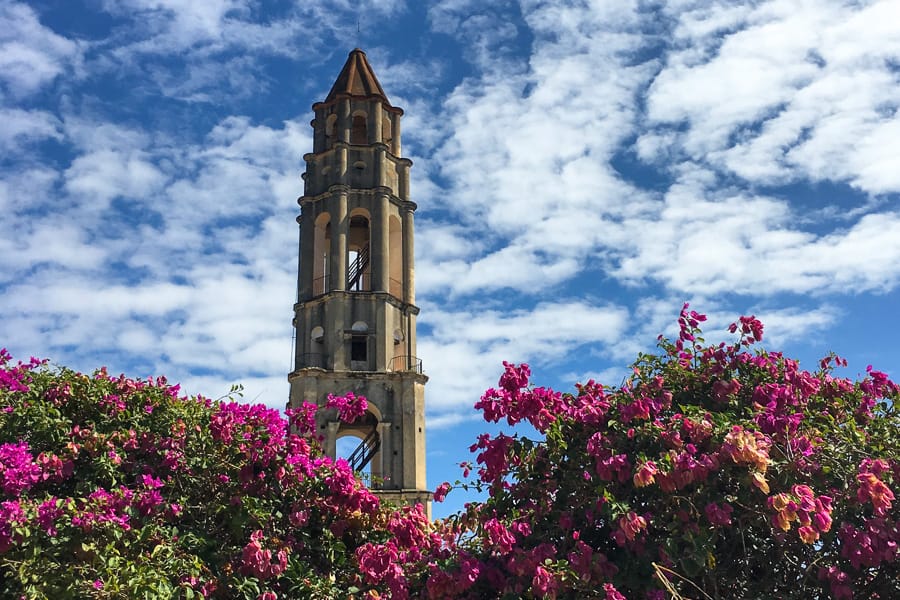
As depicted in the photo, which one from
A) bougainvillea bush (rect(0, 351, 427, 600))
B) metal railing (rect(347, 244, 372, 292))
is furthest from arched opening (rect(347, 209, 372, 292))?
bougainvillea bush (rect(0, 351, 427, 600))

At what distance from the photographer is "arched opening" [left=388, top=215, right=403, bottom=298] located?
25797mm

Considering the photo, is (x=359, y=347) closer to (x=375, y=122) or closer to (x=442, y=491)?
(x=375, y=122)

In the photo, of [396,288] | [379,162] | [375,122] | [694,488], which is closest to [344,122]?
[375,122]

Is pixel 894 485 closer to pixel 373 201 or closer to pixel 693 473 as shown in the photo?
pixel 693 473

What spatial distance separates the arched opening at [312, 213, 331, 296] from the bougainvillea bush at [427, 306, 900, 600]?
17.5 metres

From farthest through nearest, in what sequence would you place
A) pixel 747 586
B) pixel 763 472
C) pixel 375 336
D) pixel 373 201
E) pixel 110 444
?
pixel 373 201, pixel 375 336, pixel 110 444, pixel 747 586, pixel 763 472

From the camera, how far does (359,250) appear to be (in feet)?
90.1

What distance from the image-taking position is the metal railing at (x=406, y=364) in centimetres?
2461

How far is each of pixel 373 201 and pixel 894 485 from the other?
67.5ft

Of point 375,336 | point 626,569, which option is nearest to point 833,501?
point 626,569

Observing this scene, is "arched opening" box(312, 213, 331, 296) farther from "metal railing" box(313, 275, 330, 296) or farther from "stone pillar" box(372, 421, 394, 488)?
"stone pillar" box(372, 421, 394, 488)

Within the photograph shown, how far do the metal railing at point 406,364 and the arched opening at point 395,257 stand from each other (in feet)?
6.24

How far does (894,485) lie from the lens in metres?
7.02

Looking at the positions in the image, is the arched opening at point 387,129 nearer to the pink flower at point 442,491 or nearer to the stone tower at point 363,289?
the stone tower at point 363,289
